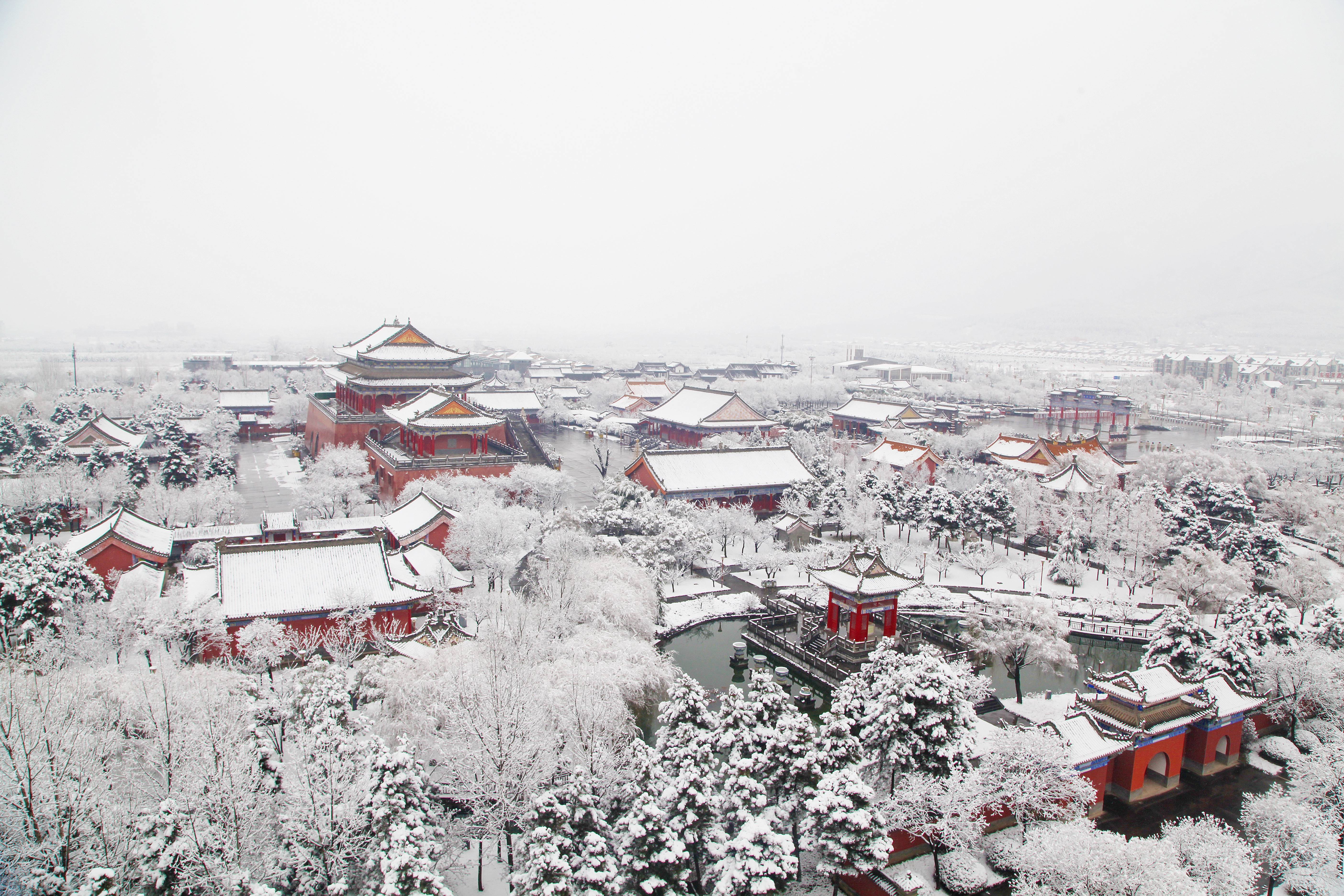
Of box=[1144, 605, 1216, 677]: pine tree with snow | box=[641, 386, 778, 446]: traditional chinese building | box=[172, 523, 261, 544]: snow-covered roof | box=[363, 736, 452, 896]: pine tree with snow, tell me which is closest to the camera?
box=[363, 736, 452, 896]: pine tree with snow

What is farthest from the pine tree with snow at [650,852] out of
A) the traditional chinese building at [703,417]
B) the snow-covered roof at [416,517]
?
the traditional chinese building at [703,417]

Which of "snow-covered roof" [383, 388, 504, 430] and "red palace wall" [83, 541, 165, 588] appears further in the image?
"snow-covered roof" [383, 388, 504, 430]

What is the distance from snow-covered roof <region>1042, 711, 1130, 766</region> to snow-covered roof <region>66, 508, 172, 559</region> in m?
23.4

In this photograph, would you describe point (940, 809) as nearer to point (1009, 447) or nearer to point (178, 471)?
point (1009, 447)

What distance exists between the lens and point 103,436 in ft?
118

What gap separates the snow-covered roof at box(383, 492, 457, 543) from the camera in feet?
79.3

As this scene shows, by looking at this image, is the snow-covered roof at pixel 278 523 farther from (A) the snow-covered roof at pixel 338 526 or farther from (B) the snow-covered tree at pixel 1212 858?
(B) the snow-covered tree at pixel 1212 858

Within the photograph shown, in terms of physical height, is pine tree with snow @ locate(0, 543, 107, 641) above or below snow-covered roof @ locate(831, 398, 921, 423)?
below

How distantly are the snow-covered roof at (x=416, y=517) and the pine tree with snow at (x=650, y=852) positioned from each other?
1496 cm

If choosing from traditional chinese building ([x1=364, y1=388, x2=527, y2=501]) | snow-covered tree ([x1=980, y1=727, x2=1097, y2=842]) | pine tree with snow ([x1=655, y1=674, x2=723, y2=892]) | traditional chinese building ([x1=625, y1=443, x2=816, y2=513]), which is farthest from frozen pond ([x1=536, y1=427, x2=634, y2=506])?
snow-covered tree ([x1=980, y1=727, x2=1097, y2=842])

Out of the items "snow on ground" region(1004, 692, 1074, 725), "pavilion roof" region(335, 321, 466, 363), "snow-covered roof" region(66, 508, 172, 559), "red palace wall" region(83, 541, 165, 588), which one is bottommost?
"snow on ground" region(1004, 692, 1074, 725)

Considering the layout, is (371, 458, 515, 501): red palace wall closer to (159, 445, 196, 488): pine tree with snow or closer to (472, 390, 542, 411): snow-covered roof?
(159, 445, 196, 488): pine tree with snow

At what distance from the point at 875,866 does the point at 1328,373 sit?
9948cm

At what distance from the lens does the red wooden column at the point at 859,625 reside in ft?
63.2
